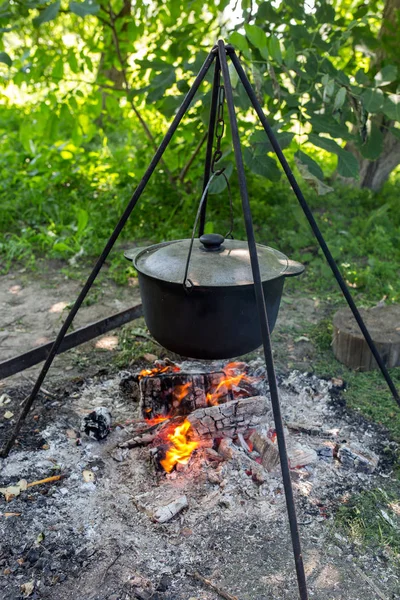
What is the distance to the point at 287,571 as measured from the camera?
2090mm

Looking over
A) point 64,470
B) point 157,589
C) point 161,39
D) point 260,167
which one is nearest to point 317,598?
point 157,589

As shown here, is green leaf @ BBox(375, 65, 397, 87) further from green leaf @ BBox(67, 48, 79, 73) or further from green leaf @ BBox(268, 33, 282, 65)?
green leaf @ BBox(67, 48, 79, 73)

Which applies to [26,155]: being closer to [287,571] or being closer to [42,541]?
[42,541]

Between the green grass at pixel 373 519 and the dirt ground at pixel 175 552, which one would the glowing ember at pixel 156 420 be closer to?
the dirt ground at pixel 175 552

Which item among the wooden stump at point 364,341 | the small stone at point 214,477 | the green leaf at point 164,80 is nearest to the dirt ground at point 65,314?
the wooden stump at point 364,341

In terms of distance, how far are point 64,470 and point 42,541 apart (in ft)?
1.39

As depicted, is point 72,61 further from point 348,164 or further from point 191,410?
point 191,410

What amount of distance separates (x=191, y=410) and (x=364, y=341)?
1.29 m

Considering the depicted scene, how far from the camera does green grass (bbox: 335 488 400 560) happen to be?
87.4 inches

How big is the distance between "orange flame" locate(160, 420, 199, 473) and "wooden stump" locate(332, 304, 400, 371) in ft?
4.46

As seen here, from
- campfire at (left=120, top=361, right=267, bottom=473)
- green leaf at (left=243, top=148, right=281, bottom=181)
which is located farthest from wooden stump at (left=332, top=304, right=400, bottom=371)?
green leaf at (left=243, top=148, right=281, bottom=181)

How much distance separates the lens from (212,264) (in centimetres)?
230

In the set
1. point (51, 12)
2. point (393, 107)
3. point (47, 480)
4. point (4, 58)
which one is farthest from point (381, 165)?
point (47, 480)

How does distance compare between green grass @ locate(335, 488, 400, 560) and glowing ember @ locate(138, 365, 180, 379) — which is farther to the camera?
glowing ember @ locate(138, 365, 180, 379)
